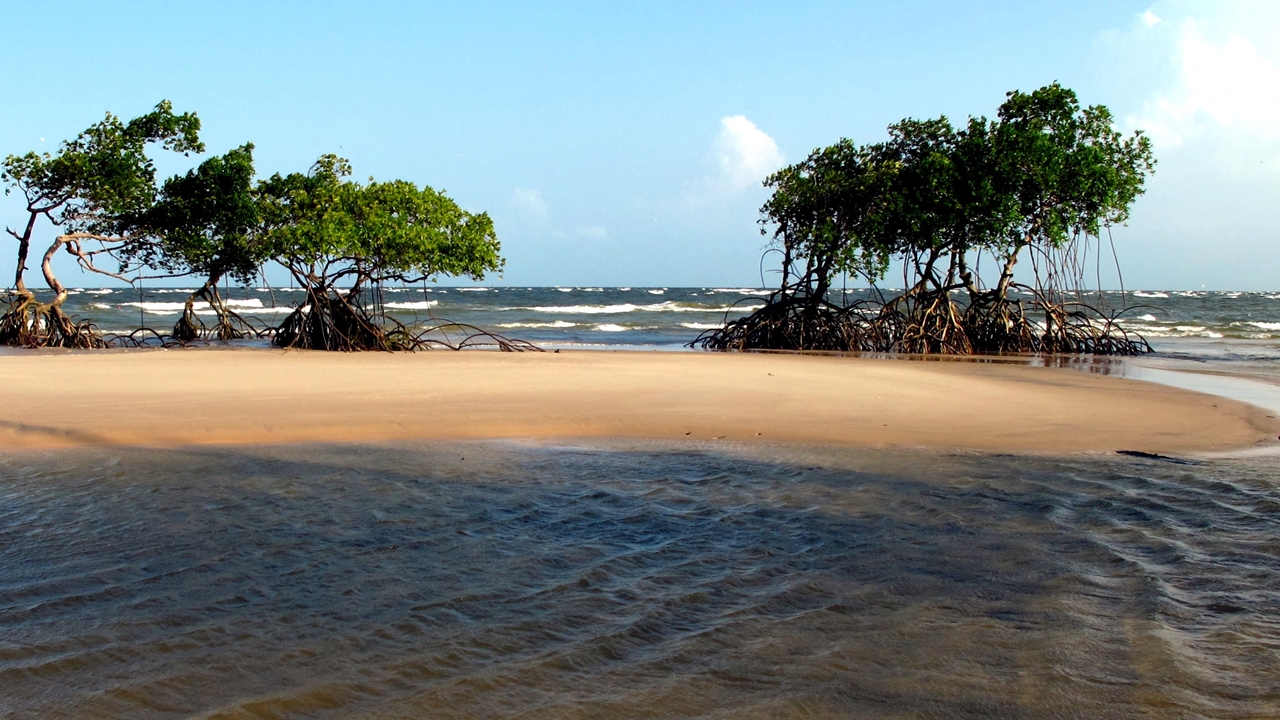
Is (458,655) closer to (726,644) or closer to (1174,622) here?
(726,644)

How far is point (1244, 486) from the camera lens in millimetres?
5199

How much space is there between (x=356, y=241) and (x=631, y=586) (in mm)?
12862

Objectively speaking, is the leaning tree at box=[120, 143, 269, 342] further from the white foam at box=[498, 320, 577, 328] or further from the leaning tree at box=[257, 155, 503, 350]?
the white foam at box=[498, 320, 577, 328]

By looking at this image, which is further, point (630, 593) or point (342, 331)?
point (342, 331)

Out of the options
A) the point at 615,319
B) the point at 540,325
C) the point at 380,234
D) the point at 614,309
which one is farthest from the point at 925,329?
the point at 614,309

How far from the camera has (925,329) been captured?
17.1 metres

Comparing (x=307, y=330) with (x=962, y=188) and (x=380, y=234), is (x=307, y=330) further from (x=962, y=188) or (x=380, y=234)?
(x=962, y=188)

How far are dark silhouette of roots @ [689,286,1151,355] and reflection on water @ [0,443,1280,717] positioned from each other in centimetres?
1194

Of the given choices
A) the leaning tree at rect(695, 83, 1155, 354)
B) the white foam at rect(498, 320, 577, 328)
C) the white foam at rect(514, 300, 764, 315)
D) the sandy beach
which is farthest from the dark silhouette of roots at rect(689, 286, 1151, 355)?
the white foam at rect(514, 300, 764, 315)

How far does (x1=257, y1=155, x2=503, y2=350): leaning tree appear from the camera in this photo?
596 inches

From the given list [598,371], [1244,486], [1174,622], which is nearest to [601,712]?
[1174,622]

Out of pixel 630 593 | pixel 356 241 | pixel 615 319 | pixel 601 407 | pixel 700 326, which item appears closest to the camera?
pixel 630 593

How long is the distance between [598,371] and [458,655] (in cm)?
814

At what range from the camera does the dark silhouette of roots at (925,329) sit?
17156 mm
